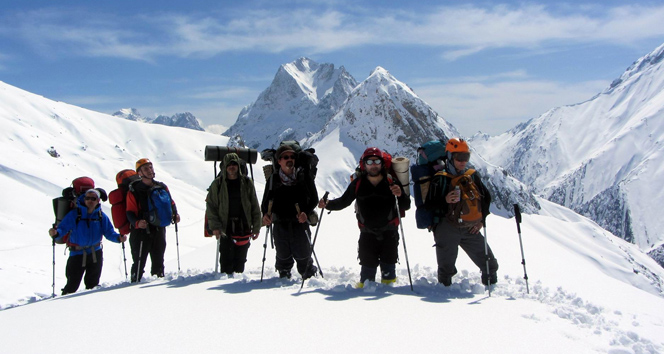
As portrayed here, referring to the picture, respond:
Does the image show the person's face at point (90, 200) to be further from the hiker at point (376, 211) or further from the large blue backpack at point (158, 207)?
the hiker at point (376, 211)

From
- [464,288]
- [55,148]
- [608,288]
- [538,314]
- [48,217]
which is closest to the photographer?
[538,314]

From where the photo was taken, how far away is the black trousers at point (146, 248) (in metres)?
8.59

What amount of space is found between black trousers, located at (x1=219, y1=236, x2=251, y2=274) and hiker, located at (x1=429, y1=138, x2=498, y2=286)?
3505mm

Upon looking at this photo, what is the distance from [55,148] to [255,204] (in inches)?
3705

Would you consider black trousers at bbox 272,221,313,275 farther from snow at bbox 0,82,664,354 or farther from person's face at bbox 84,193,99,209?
person's face at bbox 84,193,99,209

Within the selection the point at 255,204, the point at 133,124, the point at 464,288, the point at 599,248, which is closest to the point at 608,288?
the point at 464,288

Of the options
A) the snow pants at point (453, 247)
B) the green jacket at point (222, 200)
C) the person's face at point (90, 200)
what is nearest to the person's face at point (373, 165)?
the snow pants at point (453, 247)

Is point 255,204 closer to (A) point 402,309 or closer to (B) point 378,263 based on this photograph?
(B) point 378,263

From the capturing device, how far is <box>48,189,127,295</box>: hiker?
8680mm

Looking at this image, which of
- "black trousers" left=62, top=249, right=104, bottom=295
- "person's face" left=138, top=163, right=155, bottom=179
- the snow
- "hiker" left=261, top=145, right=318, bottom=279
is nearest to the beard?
"hiker" left=261, top=145, right=318, bottom=279

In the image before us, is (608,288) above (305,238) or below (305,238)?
below

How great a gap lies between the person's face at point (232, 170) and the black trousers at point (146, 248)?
79.9 inches

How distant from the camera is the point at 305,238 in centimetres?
785

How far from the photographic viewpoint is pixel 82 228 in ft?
28.8
